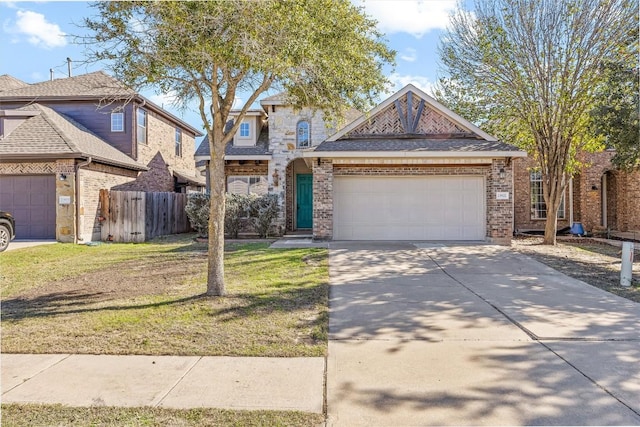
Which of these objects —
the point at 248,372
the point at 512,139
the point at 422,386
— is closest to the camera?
the point at 422,386

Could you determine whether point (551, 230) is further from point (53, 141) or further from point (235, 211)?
point (53, 141)

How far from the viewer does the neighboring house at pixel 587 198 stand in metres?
17.1

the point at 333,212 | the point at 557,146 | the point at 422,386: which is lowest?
the point at 422,386

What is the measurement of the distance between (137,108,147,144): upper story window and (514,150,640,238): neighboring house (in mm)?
16667

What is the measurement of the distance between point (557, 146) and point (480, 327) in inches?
420

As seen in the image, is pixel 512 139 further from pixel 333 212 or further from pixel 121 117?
pixel 121 117

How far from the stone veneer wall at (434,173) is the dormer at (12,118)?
38.0 feet

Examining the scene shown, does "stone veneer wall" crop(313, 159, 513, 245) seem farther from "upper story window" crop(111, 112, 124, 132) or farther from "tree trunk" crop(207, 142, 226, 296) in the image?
"upper story window" crop(111, 112, 124, 132)

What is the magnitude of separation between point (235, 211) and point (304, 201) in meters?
4.02

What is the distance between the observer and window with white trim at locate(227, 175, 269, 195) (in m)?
17.2

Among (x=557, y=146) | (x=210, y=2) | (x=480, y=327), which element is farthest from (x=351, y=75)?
(x=557, y=146)

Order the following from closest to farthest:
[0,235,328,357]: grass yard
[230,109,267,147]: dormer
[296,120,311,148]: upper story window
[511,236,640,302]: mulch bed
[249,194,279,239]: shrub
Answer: [0,235,328,357]: grass yard → [511,236,640,302]: mulch bed → [249,194,279,239]: shrub → [296,120,311,148]: upper story window → [230,109,267,147]: dormer

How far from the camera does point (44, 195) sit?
45.2 feet

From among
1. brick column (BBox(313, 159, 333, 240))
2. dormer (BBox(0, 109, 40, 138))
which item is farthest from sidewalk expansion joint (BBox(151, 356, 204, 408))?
dormer (BBox(0, 109, 40, 138))
